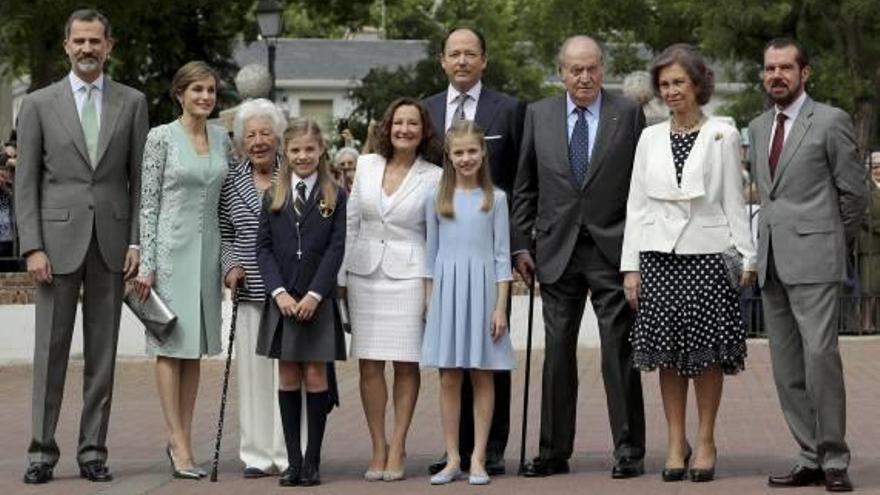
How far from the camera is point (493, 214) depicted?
1100 cm

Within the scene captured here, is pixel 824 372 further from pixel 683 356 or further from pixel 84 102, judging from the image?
pixel 84 102

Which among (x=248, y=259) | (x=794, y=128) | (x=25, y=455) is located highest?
(x=794, y=128)

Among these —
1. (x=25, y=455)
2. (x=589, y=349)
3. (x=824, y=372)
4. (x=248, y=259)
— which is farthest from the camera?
(x=589, y=349)

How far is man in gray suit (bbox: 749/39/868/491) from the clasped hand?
212 centimetres

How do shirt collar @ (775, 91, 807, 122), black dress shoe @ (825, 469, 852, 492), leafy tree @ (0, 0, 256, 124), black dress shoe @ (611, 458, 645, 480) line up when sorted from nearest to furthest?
black dress shoe @ (825, 469, 852, 492), shirt collar @ (775, 91, 807, 122), black dress shoe @ (611, 458, 645, 480), leafy tree @ (0, 0, 256, 124)

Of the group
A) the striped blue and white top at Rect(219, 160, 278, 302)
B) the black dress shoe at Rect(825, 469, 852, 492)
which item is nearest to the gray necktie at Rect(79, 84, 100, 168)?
the striped blue and white top at Rect(219, 160, 278, 302)

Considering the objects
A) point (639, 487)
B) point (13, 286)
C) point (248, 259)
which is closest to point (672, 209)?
point (639, 487)

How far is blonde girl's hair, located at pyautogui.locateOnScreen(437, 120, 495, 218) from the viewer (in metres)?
10.9

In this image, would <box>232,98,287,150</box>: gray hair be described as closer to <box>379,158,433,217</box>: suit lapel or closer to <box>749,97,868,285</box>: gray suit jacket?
<box>379,158,433,217</box>: suit lapel

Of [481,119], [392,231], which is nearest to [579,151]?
[481,119]

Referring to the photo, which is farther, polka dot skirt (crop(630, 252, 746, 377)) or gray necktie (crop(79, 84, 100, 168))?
gray necktie (crop(79, 84, 100, 168))

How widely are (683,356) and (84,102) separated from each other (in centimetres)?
319

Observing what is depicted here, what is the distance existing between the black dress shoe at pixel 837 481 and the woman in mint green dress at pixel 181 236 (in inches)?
119

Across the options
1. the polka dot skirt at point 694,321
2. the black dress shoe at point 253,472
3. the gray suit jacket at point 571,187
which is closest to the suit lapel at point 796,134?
the polka dot skirt at point 694,321
